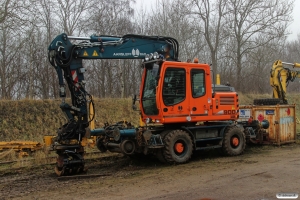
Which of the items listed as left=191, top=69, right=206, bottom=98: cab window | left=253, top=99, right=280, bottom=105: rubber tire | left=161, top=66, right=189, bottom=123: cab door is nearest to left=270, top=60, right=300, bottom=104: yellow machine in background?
left=253, top=99, right=280, bottom=105: rubber tire

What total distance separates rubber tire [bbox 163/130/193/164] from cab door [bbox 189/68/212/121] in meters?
0.62

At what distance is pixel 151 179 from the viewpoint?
7.73 m

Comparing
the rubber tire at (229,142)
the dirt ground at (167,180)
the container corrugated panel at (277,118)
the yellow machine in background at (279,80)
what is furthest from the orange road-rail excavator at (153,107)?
the yellow machine in background at (279,80)

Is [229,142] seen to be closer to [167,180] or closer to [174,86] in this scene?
[174,86]

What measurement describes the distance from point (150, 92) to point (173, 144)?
5.38ft

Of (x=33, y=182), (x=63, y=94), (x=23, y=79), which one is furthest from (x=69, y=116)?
(x=23, y=79)

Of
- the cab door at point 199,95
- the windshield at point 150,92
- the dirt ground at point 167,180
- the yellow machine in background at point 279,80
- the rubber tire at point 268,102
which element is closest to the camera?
the dirt ground at point 167,180

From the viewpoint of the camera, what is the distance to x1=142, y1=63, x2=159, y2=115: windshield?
31.4 ft

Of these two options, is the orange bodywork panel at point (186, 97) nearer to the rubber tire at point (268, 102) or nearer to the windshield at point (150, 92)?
the windshield at point (150, 92)

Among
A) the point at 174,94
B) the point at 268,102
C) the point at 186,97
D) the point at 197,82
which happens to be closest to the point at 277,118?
the point at 268,102

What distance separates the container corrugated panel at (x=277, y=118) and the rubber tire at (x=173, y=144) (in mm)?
4171

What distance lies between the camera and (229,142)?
1060 cm

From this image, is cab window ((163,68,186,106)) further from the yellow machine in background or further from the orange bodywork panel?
the yellow machine in background

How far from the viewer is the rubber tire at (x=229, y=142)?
10.6 meters
